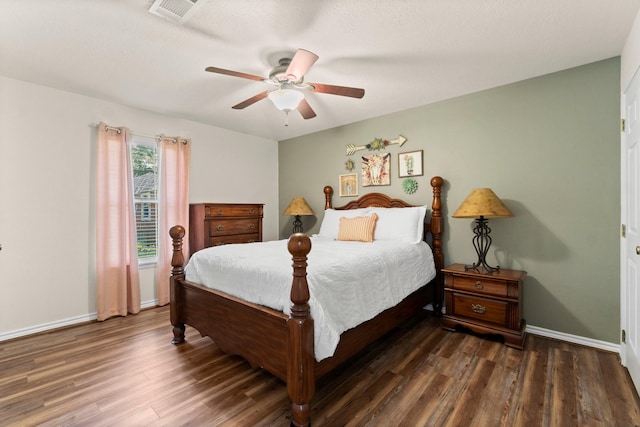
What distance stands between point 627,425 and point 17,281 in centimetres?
477

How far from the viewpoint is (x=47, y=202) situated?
2.98 meters

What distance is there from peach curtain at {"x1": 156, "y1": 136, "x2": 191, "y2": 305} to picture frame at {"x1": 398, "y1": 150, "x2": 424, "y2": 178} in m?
2.80

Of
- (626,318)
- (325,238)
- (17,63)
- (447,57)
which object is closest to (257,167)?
(325,238)

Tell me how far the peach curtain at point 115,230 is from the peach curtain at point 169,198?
0.96 ft

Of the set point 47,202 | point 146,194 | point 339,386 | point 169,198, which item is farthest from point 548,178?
point 47,202

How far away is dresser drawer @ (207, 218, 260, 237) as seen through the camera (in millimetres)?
3834

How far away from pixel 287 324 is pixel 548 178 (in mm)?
2726

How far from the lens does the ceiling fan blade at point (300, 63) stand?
192 centimetres

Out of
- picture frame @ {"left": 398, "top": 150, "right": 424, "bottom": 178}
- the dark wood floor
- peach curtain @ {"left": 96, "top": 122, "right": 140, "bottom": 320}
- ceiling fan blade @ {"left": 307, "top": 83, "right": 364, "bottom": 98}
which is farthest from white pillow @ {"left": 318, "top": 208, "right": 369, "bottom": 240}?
peach curtain @ {"left": 96, "top": 122, "right": 140, "bottom": 320}

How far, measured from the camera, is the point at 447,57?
244 cm

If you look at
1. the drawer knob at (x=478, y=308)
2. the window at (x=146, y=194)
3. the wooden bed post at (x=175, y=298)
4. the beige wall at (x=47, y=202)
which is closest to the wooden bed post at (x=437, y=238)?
the drawer knob at (x=478, y=308)

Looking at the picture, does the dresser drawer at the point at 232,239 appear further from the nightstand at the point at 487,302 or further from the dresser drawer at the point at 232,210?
the nightstand at the point at 487,302

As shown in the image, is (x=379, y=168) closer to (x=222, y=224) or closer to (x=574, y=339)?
(x=222, y=224)

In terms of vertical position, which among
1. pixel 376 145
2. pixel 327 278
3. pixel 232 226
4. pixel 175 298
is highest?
pixel 376 145
